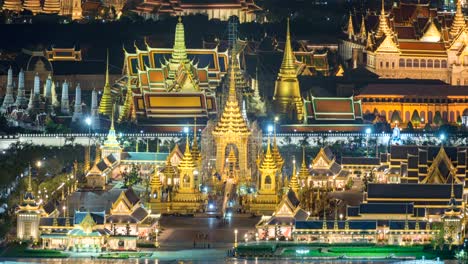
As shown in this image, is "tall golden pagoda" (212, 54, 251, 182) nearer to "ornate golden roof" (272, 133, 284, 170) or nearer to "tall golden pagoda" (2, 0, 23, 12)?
"ornate golden roof" (272, 133, 284, 170)

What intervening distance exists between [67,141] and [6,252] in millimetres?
16023

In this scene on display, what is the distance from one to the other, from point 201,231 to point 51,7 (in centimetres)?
4544

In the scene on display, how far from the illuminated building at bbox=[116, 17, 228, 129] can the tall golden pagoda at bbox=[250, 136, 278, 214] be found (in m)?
11.9

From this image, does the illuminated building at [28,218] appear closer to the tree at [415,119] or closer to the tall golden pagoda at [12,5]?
the tree at [415,119]

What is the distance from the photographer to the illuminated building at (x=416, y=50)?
92.4 metres

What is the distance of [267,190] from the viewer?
6775 cm

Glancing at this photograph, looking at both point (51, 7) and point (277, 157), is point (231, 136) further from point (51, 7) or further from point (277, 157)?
point (51, 7)

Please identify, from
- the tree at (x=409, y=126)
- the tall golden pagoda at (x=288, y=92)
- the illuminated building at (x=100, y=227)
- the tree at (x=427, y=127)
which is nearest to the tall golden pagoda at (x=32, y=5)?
the tall golden pagoda at (x=288, y=92)

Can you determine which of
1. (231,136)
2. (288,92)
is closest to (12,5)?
(288,92)

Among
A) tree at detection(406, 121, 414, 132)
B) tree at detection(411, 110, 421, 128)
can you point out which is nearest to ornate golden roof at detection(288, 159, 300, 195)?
tree at detection(406, 121, 414, 132)

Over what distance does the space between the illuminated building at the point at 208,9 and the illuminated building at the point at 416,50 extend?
448 inches

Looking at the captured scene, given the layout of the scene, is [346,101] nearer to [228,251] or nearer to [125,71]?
[125,71]

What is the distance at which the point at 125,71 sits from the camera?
89.1m

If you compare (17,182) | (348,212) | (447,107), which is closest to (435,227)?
(348,212)
